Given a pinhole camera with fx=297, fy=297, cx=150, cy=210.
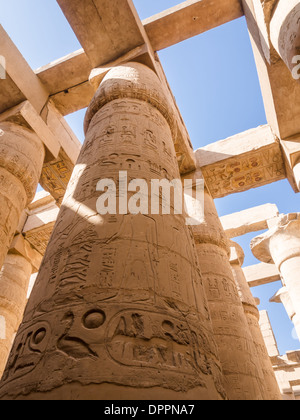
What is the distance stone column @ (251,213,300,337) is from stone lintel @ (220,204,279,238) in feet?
7.75

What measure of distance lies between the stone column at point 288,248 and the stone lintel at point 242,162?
3.97 ft

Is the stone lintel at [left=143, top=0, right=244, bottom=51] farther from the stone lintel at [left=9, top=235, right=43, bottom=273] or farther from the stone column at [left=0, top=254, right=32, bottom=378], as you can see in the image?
the stone column at [left=0, top=254, right=32, bottom=378]

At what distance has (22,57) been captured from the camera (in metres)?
5.90

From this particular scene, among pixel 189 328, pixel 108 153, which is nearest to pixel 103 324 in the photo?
pixel 189 328

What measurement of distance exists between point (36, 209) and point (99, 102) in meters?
5.99

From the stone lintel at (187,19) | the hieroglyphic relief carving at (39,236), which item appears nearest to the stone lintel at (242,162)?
the stone lintel at (187,19)

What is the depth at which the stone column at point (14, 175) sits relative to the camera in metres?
3.97

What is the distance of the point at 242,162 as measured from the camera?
21.8 ft

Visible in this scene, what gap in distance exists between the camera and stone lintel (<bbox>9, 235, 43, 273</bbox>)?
772cm

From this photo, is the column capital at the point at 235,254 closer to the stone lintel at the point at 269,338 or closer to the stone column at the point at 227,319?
the stone column at the point at 227,319

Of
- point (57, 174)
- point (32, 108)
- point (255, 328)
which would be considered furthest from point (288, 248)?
point (32, 108)

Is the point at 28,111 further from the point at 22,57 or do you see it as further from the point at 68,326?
the point at 68,326

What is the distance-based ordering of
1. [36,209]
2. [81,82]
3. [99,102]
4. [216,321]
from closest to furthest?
[99,102], [216,321], [81,82], [36,209]
